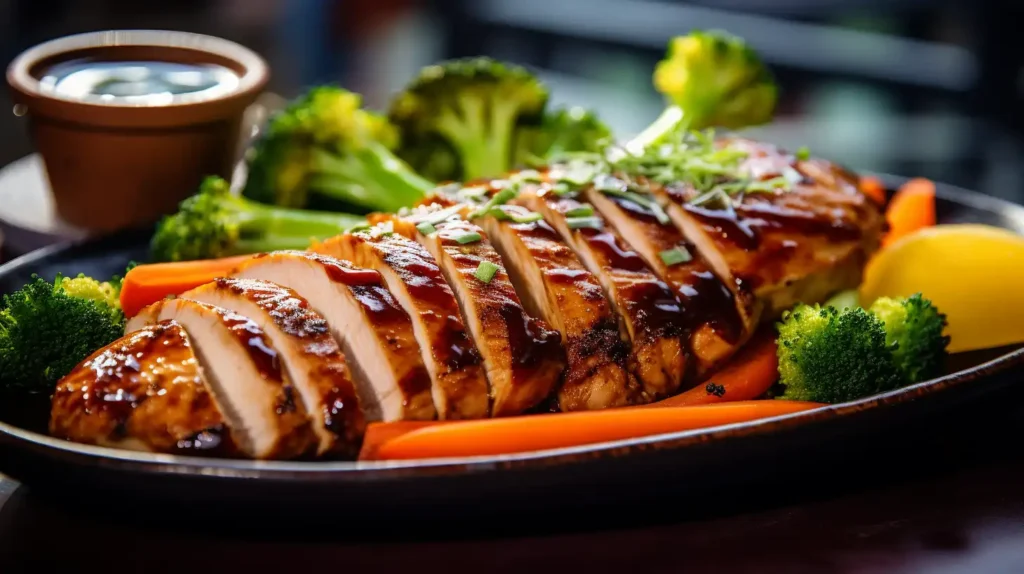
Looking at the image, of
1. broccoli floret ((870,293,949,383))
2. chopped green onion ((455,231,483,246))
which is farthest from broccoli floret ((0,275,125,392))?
broccoli floret ((870,293,949,383))

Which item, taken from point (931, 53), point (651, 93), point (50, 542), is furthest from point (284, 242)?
point (931, 53)

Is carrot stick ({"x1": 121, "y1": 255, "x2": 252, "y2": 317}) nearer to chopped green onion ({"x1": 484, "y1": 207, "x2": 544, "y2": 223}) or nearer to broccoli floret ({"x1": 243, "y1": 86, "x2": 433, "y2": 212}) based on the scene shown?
chopped green onion ({"x1": 484, "y1": 207, "x2": 544, "y2": 223})

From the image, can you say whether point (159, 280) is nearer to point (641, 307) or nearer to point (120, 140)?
point (120, 140)

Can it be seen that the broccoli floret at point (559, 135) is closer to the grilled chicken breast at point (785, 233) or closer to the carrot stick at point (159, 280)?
the grilled chicken breast at point (785, 233)

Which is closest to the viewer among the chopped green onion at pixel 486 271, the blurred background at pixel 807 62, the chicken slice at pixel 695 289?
the chopped green onion at pixel 486 271

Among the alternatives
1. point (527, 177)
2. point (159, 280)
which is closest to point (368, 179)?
point (527, 177)

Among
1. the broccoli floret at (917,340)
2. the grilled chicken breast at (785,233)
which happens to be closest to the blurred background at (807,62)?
the grilled chicken breast at (785,233)

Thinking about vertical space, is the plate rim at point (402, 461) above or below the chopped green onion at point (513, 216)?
below
